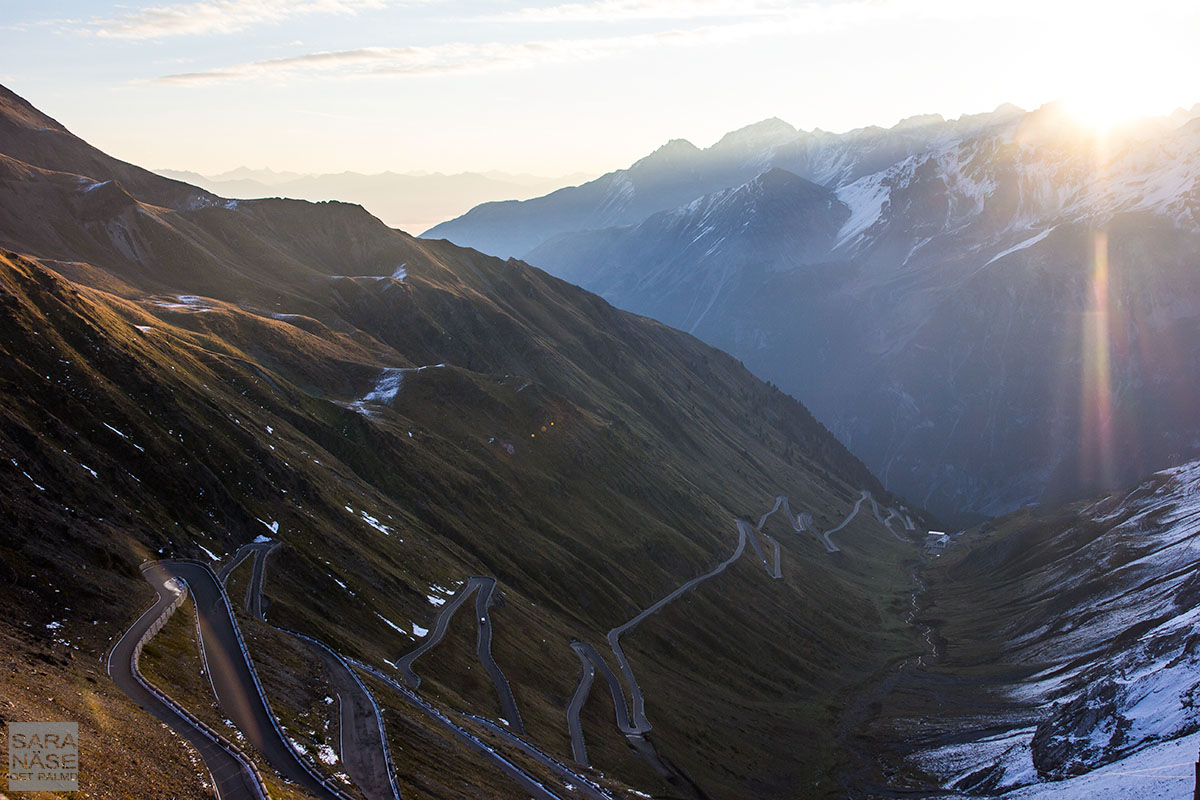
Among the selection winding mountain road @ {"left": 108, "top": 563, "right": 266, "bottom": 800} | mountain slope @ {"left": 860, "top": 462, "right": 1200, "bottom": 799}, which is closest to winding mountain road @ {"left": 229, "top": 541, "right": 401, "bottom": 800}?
winding mountain road @ {"left": 108, "top": 563, "right": 266, "bottom": 800}

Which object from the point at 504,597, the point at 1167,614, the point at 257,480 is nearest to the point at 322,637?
A: the point at 257,480

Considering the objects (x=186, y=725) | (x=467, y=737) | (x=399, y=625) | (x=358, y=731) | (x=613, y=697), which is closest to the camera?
(x=186, y=725)

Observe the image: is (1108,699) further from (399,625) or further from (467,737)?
(399,625)

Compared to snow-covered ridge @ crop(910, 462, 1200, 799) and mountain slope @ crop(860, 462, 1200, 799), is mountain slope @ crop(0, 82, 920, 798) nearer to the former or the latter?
mountain slope @ crop(860, 462, 1200, 799)

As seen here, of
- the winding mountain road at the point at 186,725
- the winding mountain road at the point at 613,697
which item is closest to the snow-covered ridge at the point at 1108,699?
the winding mountain road at the point at 613,697

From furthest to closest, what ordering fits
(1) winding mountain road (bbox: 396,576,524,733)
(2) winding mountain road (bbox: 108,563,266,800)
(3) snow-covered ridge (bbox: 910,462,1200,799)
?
(1) winding mountain road (bbox: 396,576,524,733) < (3) snow-covered ridge (bbox: 910,462,1200,799) < (2) winding mountain road (bbox: 108,563,266,800)

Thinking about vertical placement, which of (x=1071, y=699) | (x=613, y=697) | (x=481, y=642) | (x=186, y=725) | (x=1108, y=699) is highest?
(x=186, y=725)

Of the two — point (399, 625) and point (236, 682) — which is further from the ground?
point (236, 682)

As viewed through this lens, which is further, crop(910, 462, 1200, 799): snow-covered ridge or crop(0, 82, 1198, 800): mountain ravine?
crop(910, 462, 1200, 799): snow-covered ridge

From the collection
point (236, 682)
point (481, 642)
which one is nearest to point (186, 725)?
point (236, 682)
